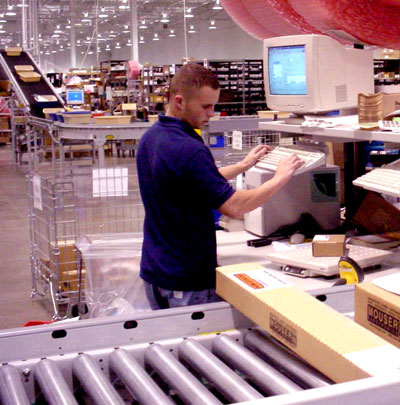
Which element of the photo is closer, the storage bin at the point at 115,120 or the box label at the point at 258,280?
the box label at the point at 258,280

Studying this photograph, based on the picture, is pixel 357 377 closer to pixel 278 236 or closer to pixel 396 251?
pixel 396 251

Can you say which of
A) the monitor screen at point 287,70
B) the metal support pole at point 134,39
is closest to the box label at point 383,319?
the monitor screen at point 287,70

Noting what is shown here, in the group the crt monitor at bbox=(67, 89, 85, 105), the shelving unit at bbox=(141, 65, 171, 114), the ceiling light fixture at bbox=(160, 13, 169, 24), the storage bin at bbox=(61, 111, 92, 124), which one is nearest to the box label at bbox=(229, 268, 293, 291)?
the storage bin at bbox=(61, 111, 92, 124)

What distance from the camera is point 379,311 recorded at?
4.42 feet

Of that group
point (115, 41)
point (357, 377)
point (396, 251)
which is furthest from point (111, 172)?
point (115, 41)

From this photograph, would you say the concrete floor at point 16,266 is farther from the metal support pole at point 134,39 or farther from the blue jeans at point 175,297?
the metal support pole at point 134,39

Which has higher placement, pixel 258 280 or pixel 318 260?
pixel 258 280

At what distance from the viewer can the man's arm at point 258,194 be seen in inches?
88.0

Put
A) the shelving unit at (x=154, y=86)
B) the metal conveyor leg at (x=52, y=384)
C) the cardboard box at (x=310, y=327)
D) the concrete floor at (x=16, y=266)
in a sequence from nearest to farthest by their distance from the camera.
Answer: the cardboard box at (x=310, y=327), the metal conveyor leg at (x=52, y=384), the concrete floor at (x=16, y=266), the shelving unit at (x=154, y=86)

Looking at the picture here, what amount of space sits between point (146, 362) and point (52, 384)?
25 cm

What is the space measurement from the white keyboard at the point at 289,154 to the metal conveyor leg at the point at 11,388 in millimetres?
1543

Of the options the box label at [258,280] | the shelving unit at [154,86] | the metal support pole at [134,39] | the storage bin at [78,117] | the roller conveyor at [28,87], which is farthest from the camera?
the metal support pole at [134,39]

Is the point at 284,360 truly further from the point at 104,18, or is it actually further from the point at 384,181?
the point at 104,18

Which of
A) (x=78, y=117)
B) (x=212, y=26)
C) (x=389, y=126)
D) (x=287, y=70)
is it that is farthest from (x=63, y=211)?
(x=212, y=26)
